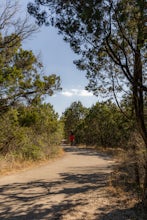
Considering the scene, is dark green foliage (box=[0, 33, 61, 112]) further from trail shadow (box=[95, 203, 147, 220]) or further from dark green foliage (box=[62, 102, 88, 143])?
dark green foliage (box=[62, 102, 88, 143])

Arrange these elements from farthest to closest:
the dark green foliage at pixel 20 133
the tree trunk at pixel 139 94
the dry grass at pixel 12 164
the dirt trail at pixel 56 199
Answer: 1. the dark green foliage at pixel 20 133
2. the dry grass at pixel 12 164
3. the tree trunk at pixel 139 94
4. the dirt trail at pixel 56 199

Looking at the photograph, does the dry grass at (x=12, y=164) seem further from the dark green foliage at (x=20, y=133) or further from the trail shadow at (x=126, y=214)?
the trail shadow at (x=126, y=214)

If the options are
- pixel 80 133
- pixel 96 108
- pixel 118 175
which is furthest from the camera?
pixel 80 133

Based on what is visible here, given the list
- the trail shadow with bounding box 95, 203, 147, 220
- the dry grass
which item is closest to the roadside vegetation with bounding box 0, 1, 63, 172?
the dry grass

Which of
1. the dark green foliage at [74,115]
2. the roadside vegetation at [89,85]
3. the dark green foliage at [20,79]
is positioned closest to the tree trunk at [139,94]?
the roadside vegetation at [89,85]

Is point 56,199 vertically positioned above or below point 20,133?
below

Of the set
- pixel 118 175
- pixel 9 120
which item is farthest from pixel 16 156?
pixel 118 175

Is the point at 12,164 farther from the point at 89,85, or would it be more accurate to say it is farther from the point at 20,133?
the point at 89,85

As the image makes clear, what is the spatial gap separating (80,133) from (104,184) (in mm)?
34120

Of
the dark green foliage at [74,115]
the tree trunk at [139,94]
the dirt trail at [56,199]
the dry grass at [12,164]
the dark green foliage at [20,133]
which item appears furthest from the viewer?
the dark green foliage at [74,115]

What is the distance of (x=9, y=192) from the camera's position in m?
8.02

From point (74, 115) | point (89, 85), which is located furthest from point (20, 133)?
point (74, 115)

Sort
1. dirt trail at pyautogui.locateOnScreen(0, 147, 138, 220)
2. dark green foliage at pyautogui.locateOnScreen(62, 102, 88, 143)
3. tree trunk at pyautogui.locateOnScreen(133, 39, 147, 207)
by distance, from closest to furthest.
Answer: dirt trail at pyautogui.locateOnScreen(0, 147, 138, 220) → tree trunk at pyautogui.locateOnScreen(133, 39, 147, 207) → dark green foliage at pyautogui.locateOnScreen(62, 102, 88, 143)

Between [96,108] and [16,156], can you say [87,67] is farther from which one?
[96,108]
